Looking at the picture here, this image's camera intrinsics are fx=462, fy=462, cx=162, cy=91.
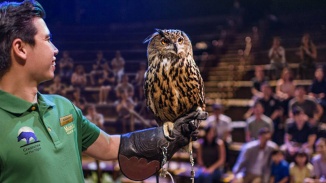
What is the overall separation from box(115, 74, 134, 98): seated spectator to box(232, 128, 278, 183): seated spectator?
1.10 metres

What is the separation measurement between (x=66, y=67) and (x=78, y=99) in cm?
32

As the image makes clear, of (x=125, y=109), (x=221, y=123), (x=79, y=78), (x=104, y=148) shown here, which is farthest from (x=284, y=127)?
(x=104, y=148)

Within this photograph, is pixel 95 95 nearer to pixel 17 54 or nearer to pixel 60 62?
pixel 60 62

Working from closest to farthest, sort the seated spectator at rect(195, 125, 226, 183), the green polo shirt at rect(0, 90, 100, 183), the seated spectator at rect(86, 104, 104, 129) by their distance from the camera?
the green polo shirt at rect(0, 90, 100, 183) < the seated spectator at rect(195, 125, 226, 183) < the seated spectator at rect(86, 104, 104, 129)

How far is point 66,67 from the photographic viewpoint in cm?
408

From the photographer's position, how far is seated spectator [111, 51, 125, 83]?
404 cm

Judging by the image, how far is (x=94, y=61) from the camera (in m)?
4.11

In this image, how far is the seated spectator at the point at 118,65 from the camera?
4.04 meters

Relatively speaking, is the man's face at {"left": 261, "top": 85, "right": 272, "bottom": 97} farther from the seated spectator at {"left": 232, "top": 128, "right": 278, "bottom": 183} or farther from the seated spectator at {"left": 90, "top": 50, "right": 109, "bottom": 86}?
the seated spectator at {"left": 90, "top": 50, "right": 109, "bottom": 86}

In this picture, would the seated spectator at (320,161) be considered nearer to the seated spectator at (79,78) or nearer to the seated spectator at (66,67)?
the seated spectator at (79,78)

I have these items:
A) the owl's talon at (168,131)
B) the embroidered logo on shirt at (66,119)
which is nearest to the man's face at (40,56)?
the embroidered logo on shirt at (66,119)

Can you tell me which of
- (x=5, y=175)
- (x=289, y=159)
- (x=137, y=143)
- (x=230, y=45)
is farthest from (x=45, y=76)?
(x=230, y=45)

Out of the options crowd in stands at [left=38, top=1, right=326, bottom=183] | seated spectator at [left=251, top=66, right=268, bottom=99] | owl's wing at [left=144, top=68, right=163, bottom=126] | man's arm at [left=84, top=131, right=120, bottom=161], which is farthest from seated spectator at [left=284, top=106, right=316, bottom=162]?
man's arm at [left=84, top=131, right=120, bottom=161]

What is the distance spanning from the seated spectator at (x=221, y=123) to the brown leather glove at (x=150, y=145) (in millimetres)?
2436
